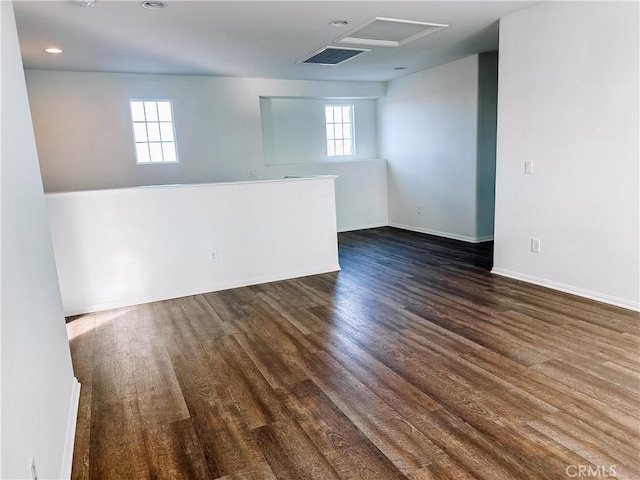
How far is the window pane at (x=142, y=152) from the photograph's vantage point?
→ 18.9ft

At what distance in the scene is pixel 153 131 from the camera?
19.2ft

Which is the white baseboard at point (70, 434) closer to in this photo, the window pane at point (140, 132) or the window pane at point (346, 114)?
the window pane at point (140, 132)

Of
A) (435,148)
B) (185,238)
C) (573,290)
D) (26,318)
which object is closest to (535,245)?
(573,290)

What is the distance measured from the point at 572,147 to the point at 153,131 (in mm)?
5029

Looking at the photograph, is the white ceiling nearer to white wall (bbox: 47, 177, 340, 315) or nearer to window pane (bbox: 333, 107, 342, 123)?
white wall (bbox: 47, 177, 340, 315)

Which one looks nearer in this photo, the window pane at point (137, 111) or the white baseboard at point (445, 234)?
the window pane at point (137, 111)

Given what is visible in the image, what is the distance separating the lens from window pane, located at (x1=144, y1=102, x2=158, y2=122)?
18.9 feet

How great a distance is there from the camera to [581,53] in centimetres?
331

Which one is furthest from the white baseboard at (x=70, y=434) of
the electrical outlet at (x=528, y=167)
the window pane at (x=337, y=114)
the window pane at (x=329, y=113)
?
the window pane at (x=337, y=114)

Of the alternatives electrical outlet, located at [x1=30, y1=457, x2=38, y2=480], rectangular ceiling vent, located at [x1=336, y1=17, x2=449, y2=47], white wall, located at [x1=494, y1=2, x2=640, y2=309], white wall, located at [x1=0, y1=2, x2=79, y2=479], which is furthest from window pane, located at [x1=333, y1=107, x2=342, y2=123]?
electrical outlet, located at [x1=30, y1=457, x2=38, y2=480]

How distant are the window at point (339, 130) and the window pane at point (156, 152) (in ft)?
9.14

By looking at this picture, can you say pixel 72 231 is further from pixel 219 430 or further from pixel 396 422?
pixel 396 422

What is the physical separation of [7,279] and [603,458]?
224cm

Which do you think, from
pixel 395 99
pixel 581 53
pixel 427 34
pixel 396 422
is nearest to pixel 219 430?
pixel 396 422
